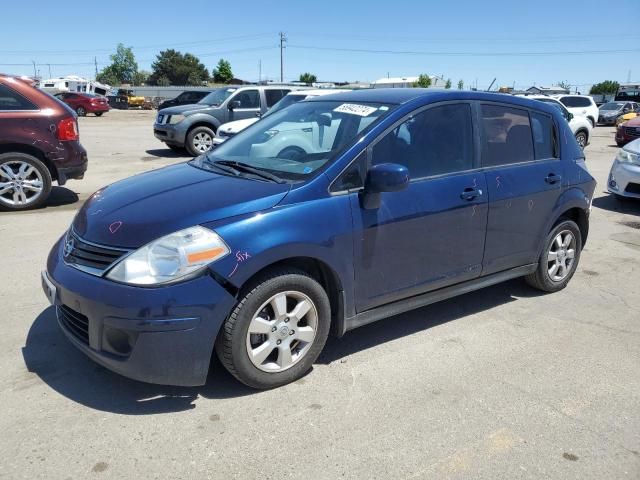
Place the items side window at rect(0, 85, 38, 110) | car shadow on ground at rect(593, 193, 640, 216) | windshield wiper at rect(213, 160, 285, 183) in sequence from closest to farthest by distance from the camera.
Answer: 1. windshield wiper at rect(213, 160, 285, 183)
2. side window at rect(0, 85, 38, 110)
3. car shadow on ground at rect(593, 193, 640, 216)

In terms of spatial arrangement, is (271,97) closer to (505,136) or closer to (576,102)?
(505,136)

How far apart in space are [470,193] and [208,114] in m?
11.0

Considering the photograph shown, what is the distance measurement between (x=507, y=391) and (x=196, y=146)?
11.9 meters

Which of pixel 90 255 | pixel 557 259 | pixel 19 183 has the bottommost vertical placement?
pixel 557 259

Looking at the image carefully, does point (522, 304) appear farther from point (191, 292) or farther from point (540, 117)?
point (191, 292)

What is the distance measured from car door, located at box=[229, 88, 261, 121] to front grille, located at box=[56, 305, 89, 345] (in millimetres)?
11538

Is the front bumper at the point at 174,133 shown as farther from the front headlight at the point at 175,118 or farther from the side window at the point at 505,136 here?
the side window at the point at 505,136

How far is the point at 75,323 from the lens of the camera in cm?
311

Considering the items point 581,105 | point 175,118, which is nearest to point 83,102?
point 175,118

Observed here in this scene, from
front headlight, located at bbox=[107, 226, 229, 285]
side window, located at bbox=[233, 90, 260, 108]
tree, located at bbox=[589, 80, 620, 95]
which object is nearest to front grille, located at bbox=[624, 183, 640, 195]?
front headlight, located at bbox=[107, 226, 229, 285]

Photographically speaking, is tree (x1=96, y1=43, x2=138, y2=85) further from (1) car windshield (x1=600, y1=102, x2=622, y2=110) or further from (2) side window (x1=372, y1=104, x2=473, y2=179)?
(2) side window (x1=372, y1=104, x2=473, y2=179)

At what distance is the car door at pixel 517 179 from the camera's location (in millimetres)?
4234

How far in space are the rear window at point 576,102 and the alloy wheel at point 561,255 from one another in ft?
61.7

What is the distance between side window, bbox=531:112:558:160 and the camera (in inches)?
185
